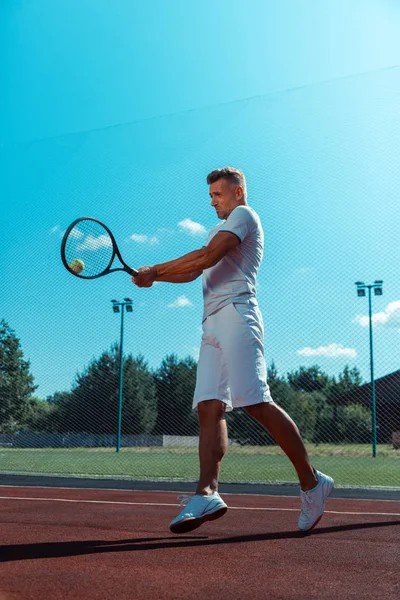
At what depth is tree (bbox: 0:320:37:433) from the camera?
9.44 meters

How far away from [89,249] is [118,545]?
160 cm

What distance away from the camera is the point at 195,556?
2223 mm

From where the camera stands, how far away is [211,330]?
2.78 metres

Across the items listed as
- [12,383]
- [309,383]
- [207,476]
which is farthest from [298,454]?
[309,383]

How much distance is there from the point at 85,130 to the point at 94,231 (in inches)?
236

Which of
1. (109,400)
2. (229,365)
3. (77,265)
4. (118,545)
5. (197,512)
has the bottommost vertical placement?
(118,545)

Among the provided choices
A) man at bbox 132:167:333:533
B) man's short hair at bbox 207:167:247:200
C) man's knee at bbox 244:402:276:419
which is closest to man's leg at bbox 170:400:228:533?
man at bbox 132:167:333:533

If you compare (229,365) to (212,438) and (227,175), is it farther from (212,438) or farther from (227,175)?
(227,175)

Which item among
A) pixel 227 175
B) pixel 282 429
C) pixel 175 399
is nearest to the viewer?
pixel 282 429

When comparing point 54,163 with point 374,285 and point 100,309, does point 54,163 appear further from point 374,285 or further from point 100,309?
point 374,285

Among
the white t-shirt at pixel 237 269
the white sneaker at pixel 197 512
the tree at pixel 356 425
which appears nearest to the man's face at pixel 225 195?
the white t-shirt at pixel 237 269

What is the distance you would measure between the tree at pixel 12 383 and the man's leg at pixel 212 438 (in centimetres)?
695

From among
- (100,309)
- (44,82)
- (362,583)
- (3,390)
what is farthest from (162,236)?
(362,583)

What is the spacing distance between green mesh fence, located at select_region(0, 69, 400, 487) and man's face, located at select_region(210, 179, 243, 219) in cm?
455
